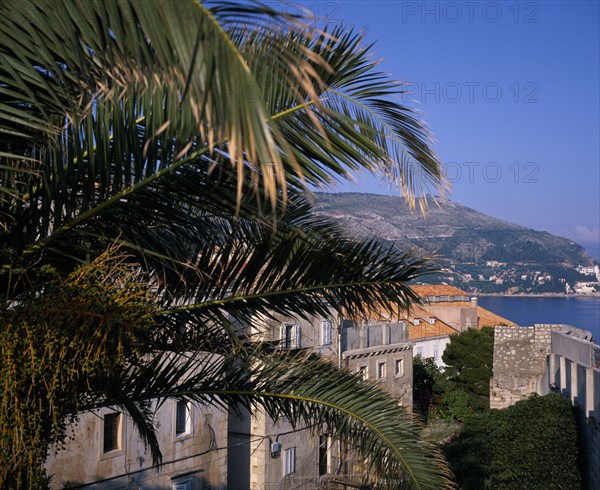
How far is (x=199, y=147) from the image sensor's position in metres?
4.16

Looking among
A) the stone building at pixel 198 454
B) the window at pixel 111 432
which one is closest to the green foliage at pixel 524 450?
the stone building at pixel 198 454

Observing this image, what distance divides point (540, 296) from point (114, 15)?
150 m

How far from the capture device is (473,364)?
47812 mm

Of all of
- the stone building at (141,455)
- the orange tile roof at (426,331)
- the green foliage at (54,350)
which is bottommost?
the stone building at (141,455)

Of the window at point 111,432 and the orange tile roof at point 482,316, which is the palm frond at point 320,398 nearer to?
the window at point 111,432

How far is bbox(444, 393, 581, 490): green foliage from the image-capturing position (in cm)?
1830

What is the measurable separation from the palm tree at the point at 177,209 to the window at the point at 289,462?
20.9 metres

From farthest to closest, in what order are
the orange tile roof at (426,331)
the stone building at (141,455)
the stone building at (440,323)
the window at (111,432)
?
the stone building at (440,323), the orange tile roof at (426,331), the window at (111,432), the stone building at (141,455)

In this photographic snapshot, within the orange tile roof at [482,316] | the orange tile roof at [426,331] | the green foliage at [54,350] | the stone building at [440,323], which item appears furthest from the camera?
the orange tile roof at [482,316]

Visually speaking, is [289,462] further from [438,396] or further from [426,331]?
[426,331]

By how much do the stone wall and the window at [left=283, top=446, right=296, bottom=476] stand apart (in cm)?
775

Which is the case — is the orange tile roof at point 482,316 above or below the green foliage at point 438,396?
above

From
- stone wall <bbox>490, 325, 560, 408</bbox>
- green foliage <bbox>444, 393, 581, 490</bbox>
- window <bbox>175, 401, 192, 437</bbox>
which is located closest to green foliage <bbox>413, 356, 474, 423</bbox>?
stone wall <bbox>490, 325, 560, 408</bbox>

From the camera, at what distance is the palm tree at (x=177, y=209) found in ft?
7.42
